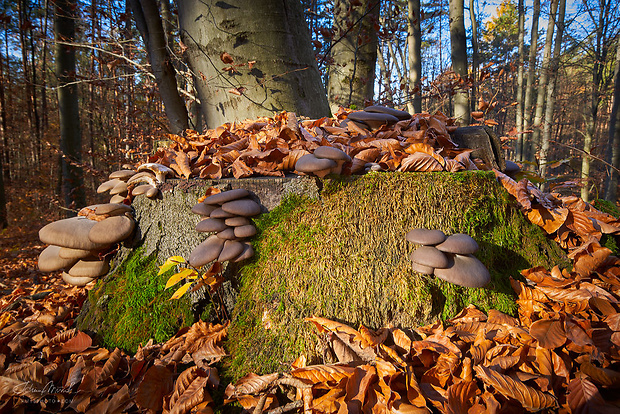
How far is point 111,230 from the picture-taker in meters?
2.20

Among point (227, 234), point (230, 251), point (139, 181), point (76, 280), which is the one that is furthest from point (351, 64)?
point (76, 280)

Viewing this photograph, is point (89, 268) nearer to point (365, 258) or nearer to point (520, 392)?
point (365, 258)

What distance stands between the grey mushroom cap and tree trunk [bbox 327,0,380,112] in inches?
191

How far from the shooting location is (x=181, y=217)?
90.9 inches

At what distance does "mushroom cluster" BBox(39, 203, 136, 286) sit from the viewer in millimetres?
2107

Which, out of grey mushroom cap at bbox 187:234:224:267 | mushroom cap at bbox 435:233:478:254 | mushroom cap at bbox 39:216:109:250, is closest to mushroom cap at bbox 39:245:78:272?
mushroom cap at bbox 39:216:109:250

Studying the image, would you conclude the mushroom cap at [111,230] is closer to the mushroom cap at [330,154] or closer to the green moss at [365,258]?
the green moss at [365,258]

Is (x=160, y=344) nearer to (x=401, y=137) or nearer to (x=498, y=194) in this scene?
(x=401, y=137)

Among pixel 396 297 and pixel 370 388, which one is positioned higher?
pixel 396 297

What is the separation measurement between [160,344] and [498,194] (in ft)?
9.00

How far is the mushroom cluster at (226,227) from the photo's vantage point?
193 cm

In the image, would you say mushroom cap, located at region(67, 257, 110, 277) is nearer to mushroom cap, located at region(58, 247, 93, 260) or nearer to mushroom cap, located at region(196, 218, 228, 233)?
mushroom cap, located at region(58, 247, 93, 260)

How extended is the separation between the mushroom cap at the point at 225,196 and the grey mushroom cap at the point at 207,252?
10.7 inches

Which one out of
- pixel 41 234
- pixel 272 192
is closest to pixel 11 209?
pixel 41 234
